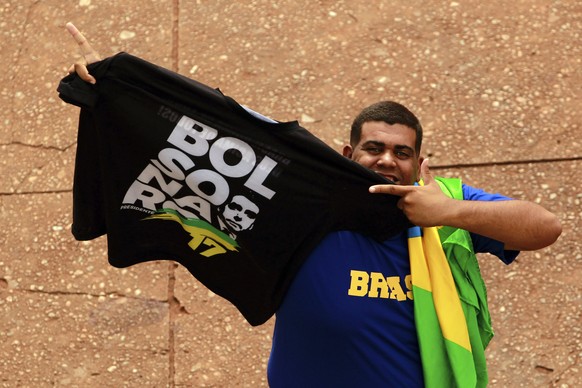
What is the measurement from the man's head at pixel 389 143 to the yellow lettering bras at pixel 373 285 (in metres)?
0.37

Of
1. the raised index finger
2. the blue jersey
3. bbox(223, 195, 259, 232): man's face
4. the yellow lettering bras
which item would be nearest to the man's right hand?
the raised index finger

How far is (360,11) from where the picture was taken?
5.20m

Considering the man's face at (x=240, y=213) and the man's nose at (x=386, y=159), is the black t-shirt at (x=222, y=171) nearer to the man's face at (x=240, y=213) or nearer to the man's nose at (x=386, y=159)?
the man's face at (x=240, y=213)

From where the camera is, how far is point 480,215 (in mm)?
2854

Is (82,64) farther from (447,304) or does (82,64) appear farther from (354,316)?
(447,304)

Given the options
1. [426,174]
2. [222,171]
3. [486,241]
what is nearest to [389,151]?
[426,174]

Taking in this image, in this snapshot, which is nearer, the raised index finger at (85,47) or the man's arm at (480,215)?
the man's arm at (480,215)

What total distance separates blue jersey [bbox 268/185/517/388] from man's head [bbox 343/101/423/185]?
25 cm

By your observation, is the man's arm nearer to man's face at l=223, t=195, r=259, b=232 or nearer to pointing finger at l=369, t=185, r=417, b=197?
pointing finger at l=369, t=185, r=417, b=197

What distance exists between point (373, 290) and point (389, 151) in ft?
1.60

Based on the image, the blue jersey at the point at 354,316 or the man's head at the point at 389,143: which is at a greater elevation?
the man's head at the point at 389,143

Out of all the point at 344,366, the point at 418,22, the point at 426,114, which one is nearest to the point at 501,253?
the point at 344,366

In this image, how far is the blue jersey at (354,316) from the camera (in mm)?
2895

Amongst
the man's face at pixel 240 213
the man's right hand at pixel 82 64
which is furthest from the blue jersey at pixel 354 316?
the man's right hand at pixel 82 64
